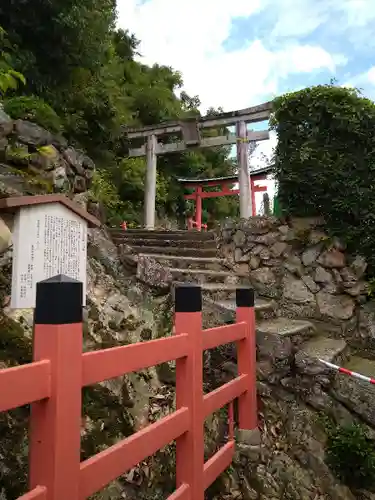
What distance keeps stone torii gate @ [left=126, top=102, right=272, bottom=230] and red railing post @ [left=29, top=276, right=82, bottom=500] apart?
24.4 ft

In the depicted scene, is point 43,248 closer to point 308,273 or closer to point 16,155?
point 16,155

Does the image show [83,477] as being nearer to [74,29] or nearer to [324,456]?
[324,456]

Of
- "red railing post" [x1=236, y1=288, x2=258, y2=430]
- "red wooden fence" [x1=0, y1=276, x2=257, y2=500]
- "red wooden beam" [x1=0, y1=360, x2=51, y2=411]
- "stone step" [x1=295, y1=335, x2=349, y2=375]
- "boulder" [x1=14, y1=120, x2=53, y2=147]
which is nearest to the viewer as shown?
"red wooden beam" [x1=0, y1=360, x2=51, y2=411]

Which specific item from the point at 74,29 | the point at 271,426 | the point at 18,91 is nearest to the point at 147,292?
the point at 271,426

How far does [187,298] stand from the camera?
2355 mm

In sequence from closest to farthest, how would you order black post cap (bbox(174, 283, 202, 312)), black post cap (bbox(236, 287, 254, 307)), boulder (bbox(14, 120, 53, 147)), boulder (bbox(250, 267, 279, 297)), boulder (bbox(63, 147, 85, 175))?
black post cap (bbox(174, 283, 202, 312)) < black post cap (bbox(236, 287, 254, 307)) < boulder (bbox(14, 120, 53, 147)) < boulder (bbox(63, 147, 85, 175)) < boulder (bbox(250, 267, 279, 297))

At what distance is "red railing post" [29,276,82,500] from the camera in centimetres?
131

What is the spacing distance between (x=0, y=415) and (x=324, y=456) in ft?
8.08

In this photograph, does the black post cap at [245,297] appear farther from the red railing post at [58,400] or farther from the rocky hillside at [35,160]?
the rocky hillside at [35,160]

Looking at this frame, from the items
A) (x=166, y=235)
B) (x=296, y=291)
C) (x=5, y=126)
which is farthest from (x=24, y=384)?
(x=166, y=235)

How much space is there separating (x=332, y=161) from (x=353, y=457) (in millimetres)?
3531

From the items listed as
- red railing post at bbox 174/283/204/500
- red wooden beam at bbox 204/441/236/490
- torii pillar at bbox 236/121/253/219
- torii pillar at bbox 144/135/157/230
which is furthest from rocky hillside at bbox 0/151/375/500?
torii pillar at bbox 144/135/157/230

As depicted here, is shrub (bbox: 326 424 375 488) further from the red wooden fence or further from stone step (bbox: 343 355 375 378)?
the red wooden fence

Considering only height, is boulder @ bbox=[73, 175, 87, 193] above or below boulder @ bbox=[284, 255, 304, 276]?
above
